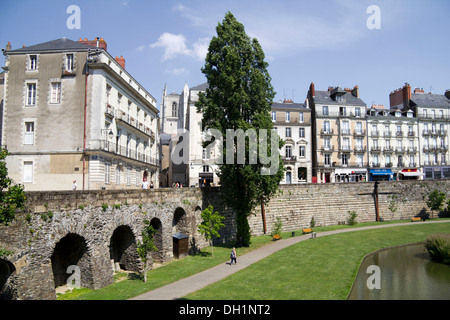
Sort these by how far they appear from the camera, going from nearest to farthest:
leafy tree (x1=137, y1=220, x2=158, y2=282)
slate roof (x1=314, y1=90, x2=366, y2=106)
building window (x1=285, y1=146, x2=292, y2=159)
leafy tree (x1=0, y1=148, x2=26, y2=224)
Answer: leafy tree (x1=0, y1=148, x2=26, y2=224), leafy tree (x1=137, y1=220, x2=158, y2=282), building window (x1=285, y1=146, x2=292, y2=159), slate roof (x1=314, y1=90, x2=366, y2=106)

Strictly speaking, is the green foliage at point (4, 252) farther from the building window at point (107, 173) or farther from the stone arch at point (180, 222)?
the building window at point (107, 173)

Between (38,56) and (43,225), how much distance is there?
1965cm

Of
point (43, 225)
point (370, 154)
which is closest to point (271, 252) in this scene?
point (43, 225)

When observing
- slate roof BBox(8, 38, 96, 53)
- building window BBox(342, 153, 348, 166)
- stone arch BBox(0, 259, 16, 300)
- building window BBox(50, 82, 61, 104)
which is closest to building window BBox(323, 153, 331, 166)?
building window BBox(342, 153, 348, 166)

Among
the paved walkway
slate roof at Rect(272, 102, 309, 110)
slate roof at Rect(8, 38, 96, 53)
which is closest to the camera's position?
the paved walkway

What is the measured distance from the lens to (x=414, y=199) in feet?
149

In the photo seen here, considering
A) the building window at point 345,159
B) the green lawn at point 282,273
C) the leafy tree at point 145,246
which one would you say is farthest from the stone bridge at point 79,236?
the building window at point 345,159

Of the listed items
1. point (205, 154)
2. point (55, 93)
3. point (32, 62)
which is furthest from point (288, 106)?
point (32, 62)

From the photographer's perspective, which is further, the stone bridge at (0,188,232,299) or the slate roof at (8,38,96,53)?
the slate roof at (8,38,96,53)

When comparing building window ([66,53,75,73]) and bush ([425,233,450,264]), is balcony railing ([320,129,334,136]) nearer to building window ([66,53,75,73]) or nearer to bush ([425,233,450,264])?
bush ([425,233,450,264])

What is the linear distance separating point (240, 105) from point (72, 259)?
16.8 m

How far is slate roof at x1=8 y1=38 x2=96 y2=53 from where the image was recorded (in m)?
28.4

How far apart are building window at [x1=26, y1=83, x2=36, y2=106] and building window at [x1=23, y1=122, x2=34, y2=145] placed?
169 centimetres
